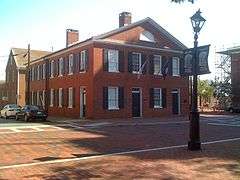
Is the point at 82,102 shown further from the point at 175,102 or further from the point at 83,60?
the point at 175,102

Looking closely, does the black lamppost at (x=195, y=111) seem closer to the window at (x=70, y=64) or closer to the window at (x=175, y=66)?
the window at (x=70, y=64)

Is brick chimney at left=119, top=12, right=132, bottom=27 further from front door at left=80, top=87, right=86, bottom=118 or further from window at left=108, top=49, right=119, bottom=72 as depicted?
front door at left=80, top=87, right=86, bottom=118

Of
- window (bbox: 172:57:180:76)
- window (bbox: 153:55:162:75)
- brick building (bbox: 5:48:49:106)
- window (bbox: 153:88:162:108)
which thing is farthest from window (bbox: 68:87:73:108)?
brick building (bbox: 5:48:49:106)

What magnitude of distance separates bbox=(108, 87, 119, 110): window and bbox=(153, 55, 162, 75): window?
→ 15.2ft

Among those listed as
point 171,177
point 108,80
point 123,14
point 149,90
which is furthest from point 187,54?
point 123,14

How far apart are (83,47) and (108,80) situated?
351 cm

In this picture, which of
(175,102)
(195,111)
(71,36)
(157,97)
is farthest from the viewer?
(71,36)

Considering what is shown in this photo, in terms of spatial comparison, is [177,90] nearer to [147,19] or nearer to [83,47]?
[147,19]

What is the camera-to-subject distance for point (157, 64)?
3566 centimetres

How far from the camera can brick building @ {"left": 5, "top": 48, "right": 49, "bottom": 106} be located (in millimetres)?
53562

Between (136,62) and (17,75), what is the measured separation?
2473 cm

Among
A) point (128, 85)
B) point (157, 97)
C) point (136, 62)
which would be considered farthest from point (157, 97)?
point (136, 62)

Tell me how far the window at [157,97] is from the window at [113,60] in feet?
15.0

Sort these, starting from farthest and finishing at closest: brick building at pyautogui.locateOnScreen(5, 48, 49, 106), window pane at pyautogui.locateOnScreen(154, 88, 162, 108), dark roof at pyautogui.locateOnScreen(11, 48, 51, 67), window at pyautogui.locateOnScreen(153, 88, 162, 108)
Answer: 1. dark roof at pyautogui.locateOnScreen(11, 48, 51, 67)
2. brick building at pyautogui.locateOnScreen(5, 48, 49, 106)
3. window pane at pyautogui.locateOnScreen(154, 88, 162, 108)
4. window at pyautogui.locateOnScreen(153, 88, 162, 108)
